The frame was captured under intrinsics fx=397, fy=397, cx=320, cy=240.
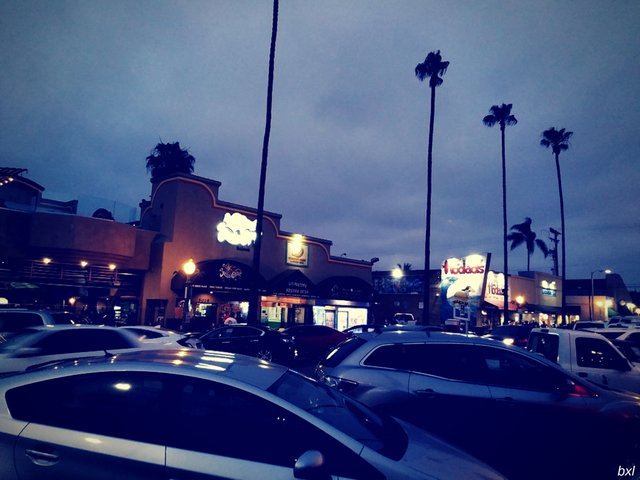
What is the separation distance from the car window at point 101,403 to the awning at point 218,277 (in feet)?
57.2

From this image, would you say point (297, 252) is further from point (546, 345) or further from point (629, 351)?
point (546, 345)

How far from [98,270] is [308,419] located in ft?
70.2

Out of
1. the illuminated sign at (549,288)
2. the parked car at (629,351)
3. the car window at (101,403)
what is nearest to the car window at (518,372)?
the car window at (101,403)

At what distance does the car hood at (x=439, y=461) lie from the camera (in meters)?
2.83

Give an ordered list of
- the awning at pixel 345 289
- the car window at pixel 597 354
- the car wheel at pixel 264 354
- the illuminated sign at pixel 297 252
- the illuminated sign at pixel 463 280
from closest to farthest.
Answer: the car window at pixel 597 354
the car wheel at pixel 264 354
the awning at pixel 345 289
the illuminated sign at pixel 297 252
the illuminated sign at pixel 463 280

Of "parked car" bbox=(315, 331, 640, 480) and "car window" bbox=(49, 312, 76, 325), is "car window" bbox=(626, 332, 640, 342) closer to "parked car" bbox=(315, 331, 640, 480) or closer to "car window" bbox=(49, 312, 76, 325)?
"parked car" bbox=(315, 331, 640, 480)

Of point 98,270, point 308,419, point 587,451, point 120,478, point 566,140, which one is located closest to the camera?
point 120,478

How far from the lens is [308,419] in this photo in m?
2.82

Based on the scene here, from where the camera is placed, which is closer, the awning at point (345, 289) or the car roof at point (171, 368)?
the car roof at point (171, 368)

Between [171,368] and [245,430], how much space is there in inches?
29.5

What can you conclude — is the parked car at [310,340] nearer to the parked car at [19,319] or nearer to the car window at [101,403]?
the parked car at [19,319]

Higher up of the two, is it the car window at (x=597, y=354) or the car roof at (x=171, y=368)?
the car roof at (x=171, y=368)

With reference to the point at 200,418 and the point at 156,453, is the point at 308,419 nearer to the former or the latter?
the point at 200,418

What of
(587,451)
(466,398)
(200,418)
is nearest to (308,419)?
(200,418)
